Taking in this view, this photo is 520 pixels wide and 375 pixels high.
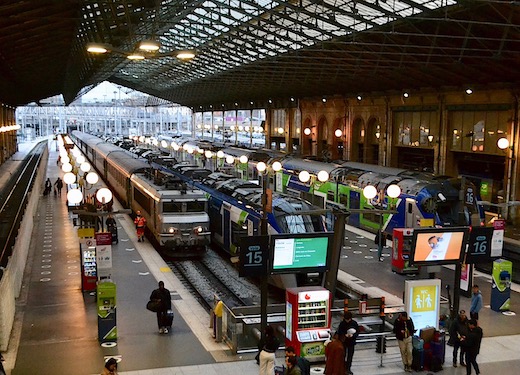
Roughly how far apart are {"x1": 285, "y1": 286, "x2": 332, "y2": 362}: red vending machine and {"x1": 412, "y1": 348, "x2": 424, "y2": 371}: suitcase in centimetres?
186

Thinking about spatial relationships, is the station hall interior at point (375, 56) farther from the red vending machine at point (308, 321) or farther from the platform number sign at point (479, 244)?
the platform number sign at point (479, 244)

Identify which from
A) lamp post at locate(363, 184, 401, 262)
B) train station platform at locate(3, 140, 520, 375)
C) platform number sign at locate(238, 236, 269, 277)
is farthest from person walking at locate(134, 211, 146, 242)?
platform number sign at locate(238, 236, 269, 277)

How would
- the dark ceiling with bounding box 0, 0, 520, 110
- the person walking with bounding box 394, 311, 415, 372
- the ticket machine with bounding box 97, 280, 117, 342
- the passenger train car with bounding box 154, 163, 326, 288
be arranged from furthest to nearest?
the dark ceiling with bounding box 0, 0, 520, 110 < the passenger train car with bounding box 154, 163, 326, 288 < the ticket machine with bounding box 97, 280, 117, 342 < the person walking with bounding box 394, 311, 415, 372

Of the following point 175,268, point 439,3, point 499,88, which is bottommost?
point 175,268

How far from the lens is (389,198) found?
2664 centimetres

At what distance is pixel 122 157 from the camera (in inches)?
1608

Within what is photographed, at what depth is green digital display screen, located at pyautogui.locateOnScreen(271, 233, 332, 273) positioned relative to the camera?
13.7 meters

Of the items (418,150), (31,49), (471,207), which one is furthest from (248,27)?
(471,207)

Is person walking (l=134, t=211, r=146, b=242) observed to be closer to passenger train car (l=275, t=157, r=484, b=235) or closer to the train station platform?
the train station platform

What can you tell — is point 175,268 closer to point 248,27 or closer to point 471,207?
point 471,207

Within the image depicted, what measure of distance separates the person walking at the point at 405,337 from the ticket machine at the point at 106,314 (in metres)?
6.39

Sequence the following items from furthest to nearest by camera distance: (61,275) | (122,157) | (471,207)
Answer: (122,157) → (471,207) → (61,275)

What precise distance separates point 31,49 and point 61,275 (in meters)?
13.8

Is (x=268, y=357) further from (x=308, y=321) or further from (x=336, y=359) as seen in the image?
(x=308, y=321)
